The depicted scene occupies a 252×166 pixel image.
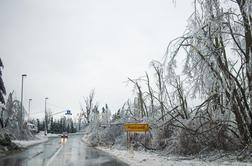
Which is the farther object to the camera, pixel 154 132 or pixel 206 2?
pixel 154 132

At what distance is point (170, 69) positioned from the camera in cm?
1166

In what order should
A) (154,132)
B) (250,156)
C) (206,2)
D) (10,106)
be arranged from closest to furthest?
(206,2)
(250,156)
(154,132)
(10,106)

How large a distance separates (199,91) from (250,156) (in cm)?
368

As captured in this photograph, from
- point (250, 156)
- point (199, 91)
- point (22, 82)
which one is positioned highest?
point (22, 82)

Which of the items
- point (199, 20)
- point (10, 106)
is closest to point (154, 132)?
point (199, 20)

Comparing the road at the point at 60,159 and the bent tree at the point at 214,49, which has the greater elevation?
the bent tree at the point at 214,49

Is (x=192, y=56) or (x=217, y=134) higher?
(x=192, y=56)

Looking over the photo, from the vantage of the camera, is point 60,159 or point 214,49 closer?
point 214,49

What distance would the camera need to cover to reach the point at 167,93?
1384 centimetres

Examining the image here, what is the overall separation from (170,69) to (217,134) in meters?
6.04

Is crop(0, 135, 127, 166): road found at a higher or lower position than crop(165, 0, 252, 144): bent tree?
lower

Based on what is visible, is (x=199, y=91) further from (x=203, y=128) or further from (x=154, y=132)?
(x=154, y=132)

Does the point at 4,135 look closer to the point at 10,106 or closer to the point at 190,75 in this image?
the point at 190,75

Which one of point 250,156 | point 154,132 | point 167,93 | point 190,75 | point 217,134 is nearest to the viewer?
point 190,75
